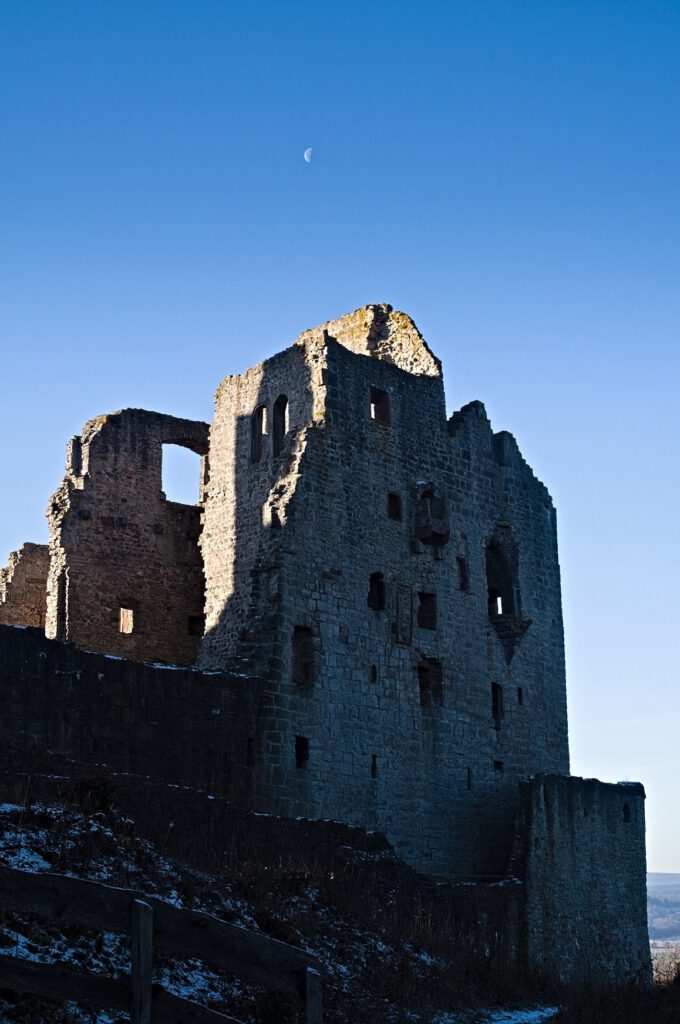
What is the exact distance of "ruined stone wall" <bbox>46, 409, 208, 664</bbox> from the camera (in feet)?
91.0

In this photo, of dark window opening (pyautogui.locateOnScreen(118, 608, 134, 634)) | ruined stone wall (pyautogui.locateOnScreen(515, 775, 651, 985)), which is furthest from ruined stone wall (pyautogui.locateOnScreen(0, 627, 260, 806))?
dark window opening (pyautogui.locateOnScreen(118, 608, 134, 634))

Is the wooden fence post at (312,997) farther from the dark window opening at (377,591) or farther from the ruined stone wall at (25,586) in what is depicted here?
the ruined stone wall at (25,586)

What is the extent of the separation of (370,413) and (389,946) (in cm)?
1263

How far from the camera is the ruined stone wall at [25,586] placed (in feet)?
98.7

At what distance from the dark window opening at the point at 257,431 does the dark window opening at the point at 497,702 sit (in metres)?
6.80

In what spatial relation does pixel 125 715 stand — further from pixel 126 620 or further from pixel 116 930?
pixel 116 930

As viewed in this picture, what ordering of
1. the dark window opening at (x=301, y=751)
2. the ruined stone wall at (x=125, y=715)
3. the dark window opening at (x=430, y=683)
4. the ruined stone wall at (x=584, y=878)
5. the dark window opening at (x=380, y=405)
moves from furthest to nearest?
1. the dark window opening at (x=380, y=405)
2. the dark window opening at (x=430, y=683)
3. the ruined stone wall at (x=584, y=878)
4. the dark window opening at (x=301, y=751)
5. the ruined stone wall at (x=125, y=715)

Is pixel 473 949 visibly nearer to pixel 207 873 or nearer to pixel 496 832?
pixel 207 873

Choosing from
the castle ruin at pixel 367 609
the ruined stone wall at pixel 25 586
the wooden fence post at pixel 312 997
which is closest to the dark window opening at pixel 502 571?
the castle ruin at pixel 367 609

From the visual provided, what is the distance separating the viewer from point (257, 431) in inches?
1067

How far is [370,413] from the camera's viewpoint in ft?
86.6

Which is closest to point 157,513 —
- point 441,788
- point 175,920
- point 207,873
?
point 441,788

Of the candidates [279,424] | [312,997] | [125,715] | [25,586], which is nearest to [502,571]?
[279,424]

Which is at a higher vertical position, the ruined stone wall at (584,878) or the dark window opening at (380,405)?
the dark window opening at (380,405)
